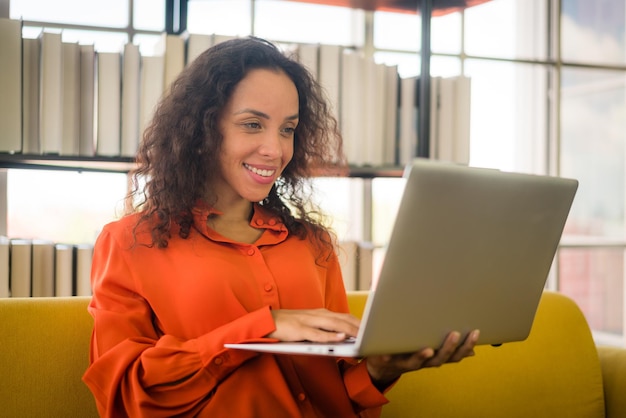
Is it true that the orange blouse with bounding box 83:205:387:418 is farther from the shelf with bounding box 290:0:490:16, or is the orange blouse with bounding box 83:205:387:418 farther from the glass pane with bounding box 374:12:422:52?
the glass pane with bounding box 374:12:422:52

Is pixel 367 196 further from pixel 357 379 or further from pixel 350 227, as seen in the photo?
pixel 357 379

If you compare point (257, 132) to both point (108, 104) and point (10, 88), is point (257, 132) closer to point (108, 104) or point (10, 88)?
point (108, 104)

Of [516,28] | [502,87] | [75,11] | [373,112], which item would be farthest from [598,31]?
[75,11]

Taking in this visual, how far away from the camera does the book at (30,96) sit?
1916 millimetres

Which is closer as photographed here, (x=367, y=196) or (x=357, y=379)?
(x=357, y=379)

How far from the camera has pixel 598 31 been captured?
3406 mm

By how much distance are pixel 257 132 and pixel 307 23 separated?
1.38 m

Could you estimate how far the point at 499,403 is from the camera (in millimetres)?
1857

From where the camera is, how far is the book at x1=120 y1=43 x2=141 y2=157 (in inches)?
78.4

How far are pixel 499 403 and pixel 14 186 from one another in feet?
5.13

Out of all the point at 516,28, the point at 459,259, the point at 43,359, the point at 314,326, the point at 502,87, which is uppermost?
the point at 516,28

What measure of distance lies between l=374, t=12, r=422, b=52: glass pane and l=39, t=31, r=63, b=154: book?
129 cm

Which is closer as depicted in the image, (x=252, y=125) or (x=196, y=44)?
(x=252, y=125)

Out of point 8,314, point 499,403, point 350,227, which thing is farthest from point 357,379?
point 350,227
